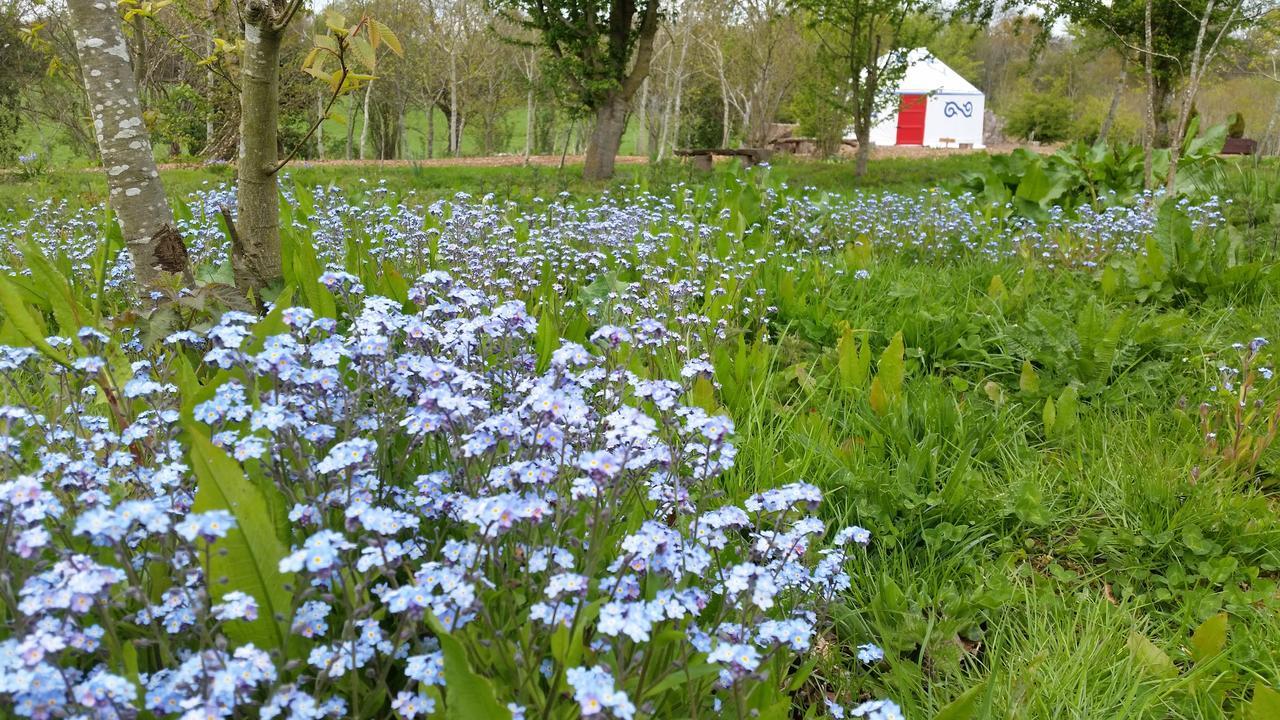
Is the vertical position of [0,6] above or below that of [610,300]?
above

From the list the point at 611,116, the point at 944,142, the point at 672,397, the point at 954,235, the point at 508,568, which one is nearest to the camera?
the point at 508,568

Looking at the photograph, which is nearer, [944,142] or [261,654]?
[261,654]

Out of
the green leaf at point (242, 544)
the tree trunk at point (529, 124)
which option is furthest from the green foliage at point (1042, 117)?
the green leaf at point (242, 544)

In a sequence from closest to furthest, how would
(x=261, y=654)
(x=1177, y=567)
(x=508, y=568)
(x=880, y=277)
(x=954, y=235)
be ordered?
(x=261, y=654)
(x=508, y=568)
(x=1177, y=567)
(x=880, y=277)
(x=954, y=235)

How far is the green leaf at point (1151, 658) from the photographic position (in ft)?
6.51

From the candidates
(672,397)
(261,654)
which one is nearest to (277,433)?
(261,654)

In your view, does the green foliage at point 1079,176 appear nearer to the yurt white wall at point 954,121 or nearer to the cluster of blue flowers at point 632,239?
the cluster of blue flowers at point 632,239

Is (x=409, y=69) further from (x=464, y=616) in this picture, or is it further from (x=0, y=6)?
(x=464, y=616)

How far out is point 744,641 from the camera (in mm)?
A: 1558

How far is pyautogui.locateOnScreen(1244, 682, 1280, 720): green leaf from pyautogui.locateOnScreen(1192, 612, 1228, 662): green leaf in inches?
14.3

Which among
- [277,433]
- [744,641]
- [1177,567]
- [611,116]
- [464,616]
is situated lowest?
[1177,567]

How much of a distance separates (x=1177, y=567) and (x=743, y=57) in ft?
82.1

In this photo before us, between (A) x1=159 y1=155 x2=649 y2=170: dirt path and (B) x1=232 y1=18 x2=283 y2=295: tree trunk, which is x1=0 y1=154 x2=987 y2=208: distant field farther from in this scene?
(B) x1=232 y1=18 x2=283 y2=295: tree trunk

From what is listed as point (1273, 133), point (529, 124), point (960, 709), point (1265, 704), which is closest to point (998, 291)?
point (1265, 704)
